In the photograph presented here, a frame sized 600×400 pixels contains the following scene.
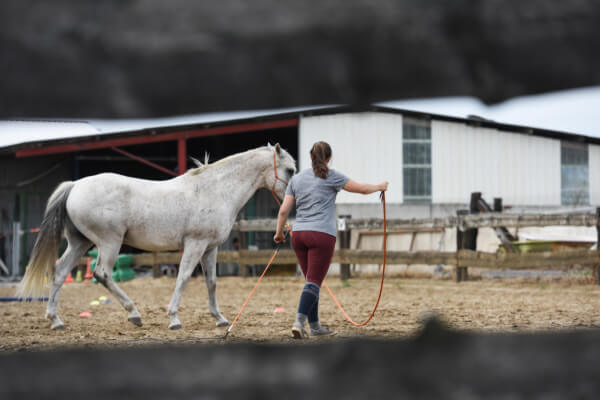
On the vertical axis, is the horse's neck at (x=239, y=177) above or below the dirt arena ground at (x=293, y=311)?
above

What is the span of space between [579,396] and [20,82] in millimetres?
989

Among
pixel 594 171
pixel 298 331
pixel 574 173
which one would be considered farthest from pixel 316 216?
pixel 594 171

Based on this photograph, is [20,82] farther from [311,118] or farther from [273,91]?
[311,118]

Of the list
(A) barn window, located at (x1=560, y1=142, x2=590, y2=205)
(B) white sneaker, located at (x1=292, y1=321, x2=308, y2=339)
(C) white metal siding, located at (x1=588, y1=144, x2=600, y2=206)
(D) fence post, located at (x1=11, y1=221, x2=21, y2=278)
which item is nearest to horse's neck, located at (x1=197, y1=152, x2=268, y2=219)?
(B) white sneaker, located at (x1=292, y1=321, x2=308, y2=339)

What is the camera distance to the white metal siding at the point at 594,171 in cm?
1636

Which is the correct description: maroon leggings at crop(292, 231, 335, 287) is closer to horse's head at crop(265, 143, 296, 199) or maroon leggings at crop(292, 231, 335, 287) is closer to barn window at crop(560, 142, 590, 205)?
horse's head at crop(265, 143, 296, 199)

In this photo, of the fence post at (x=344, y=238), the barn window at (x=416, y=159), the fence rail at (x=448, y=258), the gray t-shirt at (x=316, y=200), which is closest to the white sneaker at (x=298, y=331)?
the gray t-shirt at (x=316, y=200)

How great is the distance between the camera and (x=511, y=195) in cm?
1602

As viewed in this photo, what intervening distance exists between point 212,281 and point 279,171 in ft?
4.52

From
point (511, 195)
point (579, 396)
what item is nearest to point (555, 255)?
point (511, 195)

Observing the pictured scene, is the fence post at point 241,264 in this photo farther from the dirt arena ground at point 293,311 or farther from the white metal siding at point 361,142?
the white metal siding at point 361,142

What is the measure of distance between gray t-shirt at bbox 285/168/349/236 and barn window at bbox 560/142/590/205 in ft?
43.7

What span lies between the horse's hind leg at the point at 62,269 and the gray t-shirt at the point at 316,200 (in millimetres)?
2815

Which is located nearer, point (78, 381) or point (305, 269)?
point (78, 381)
